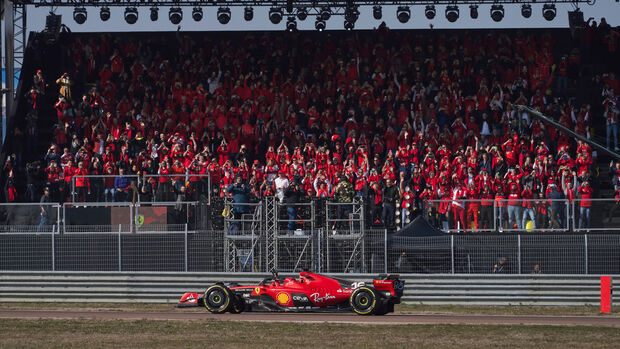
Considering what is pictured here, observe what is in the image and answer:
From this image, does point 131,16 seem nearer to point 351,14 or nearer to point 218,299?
point 351,14

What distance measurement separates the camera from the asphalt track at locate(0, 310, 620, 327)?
19.4 metres

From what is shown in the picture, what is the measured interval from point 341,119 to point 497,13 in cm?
787

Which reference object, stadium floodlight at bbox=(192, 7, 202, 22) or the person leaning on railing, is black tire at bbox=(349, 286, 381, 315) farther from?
stadium floodlight at bbox=(192, 7, 202, 22)

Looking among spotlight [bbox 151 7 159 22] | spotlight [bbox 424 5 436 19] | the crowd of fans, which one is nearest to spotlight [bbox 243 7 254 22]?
the crowd of fans

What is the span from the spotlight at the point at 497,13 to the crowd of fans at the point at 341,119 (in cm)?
67

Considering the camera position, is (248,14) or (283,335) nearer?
(283,335)

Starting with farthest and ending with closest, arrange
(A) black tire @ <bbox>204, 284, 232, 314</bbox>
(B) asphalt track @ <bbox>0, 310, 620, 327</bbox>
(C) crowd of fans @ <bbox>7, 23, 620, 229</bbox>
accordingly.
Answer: (C) crowd of fans @ <bbox>7, 23, 620, 229</bbox>, (A) black tire @ <bbox>204, 284, 232, 314</bbox>, (B) asphalt track @ <bbox>0, 310, 620, 327</bbox>

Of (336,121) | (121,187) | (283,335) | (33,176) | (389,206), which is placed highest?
(336,121)

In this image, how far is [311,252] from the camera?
23.8 metres

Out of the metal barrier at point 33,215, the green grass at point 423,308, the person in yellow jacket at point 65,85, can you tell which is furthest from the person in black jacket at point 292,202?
the person in yellow jacket at point 65,85

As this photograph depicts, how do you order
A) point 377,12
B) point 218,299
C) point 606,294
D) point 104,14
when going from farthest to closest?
1. point 377,12
2. point 104,14
3. point 606,294
4. point 218,299

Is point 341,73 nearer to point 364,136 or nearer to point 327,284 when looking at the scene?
point 364,136

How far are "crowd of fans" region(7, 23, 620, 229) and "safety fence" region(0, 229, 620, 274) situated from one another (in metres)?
2.20

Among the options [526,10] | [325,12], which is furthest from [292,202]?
[526,10]
